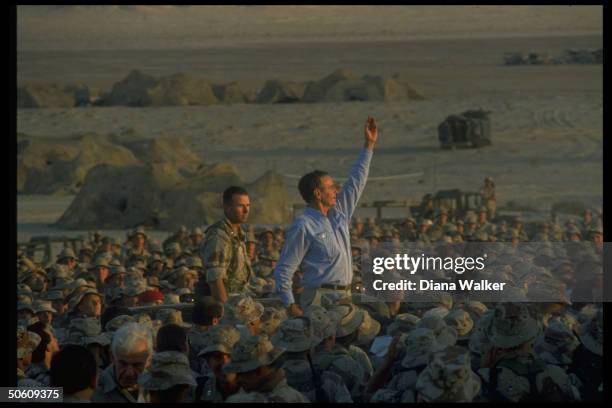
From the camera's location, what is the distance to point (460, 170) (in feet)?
131

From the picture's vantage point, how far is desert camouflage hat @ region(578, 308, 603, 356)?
992cm

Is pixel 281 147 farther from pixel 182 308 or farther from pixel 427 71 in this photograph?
pixel 182 308

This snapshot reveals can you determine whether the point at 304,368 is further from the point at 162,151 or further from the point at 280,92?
the point at 280,92

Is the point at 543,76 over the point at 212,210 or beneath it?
over

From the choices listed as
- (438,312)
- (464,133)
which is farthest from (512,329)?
(464,133)

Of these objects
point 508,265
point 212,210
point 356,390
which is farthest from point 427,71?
point 356,390

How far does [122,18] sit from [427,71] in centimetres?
1420

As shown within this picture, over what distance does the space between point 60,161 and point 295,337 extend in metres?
30.4

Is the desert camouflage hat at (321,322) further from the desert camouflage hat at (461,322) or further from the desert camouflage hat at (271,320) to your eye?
the desert camouflage hat at (461,322)

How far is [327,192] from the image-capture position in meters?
11.2

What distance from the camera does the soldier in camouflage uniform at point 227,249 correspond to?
11.0 metres

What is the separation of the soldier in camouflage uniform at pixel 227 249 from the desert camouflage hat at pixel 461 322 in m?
1.36

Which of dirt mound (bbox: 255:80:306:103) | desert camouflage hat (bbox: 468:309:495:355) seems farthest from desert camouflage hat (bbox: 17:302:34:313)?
dirt mound (bbox: 255:80:306:103)

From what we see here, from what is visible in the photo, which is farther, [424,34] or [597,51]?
[424,34]
